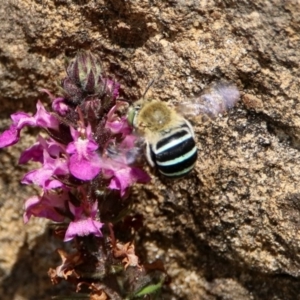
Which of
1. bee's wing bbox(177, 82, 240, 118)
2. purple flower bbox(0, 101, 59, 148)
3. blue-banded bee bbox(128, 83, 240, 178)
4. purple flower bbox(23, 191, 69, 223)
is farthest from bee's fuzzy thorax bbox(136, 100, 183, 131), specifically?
purple flower bbox(23, 191, 69, 223)

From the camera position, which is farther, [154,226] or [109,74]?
[154,226]

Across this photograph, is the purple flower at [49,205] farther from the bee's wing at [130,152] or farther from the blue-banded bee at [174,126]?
the blue-banded bee at [174,126]

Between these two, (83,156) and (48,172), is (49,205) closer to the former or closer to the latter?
(48,172)

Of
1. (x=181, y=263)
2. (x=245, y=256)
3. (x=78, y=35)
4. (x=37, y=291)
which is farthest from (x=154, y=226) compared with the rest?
(x=78, y=35)

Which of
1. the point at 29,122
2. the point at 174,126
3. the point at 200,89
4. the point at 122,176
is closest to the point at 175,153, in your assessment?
the point at 174,126

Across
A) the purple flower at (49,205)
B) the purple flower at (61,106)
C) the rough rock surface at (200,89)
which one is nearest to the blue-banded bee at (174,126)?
the rough rock surface at (200,89)

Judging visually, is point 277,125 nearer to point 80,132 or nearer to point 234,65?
point 234,65

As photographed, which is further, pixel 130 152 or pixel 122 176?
pixel 122 176
